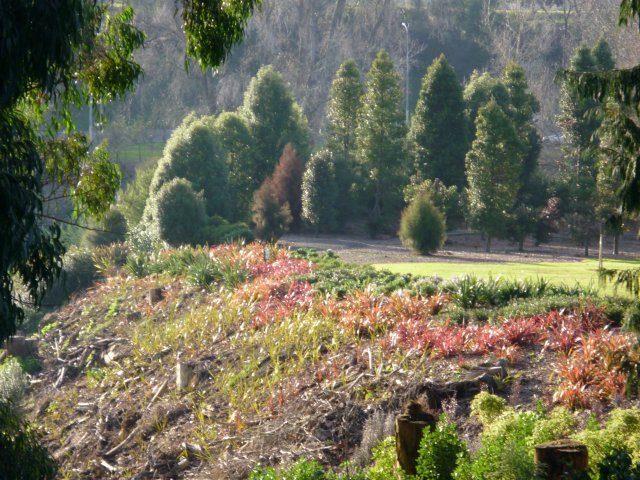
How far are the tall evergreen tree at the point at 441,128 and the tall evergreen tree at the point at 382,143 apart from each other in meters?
0.73

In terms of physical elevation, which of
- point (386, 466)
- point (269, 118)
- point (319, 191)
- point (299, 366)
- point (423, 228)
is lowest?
point (299, 366)

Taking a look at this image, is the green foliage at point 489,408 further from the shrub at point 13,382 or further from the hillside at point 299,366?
the shrub at point 13,382

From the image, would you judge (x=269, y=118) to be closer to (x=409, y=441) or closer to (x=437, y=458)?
(x=409, y=441)

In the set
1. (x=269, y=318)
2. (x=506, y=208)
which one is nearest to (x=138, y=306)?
(x=269, y=318)

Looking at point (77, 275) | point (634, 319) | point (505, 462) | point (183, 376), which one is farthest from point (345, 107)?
point (505, 462)

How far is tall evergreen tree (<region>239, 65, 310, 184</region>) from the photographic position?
3444cm

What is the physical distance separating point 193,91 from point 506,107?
108ft

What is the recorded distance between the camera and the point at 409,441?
671cm

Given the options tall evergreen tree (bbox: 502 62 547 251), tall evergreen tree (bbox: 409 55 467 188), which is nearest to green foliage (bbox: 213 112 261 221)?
tall evergreen tree (bbox: 409 55 467 188)

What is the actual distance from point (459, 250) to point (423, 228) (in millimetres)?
3772

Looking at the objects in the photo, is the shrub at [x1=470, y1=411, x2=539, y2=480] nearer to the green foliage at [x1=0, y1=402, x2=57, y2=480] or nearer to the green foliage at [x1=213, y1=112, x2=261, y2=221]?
the green foliage at [x1=0, y1=402, x2=57, y2=480]

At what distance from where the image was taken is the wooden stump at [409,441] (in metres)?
6.70

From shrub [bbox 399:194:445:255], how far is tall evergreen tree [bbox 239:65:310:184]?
36.0 ft

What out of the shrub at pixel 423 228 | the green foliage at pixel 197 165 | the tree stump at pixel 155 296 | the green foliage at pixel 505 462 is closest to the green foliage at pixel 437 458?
the green foliage at pixel 505 462
